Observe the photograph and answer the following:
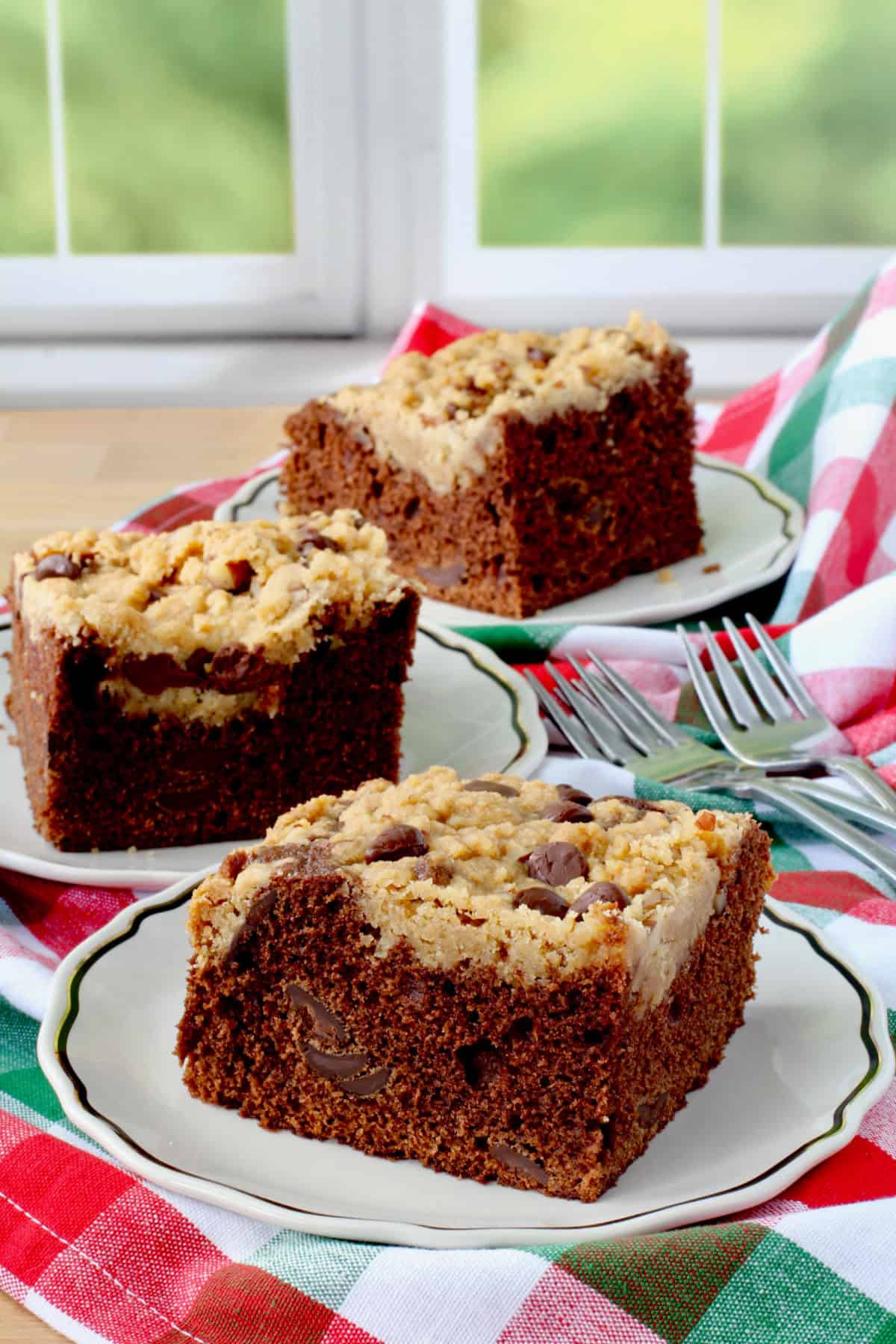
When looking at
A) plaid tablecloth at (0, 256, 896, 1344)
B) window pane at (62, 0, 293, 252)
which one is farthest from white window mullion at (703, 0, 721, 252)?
plaid tablecloth at (0, 256, 896, 1344)

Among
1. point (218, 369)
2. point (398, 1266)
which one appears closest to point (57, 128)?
→ point (218, 369)

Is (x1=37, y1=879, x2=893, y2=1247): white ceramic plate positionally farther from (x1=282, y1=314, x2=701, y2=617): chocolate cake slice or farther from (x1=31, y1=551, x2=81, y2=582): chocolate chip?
(x1=282, y1=314, x2=701, y2=617): chocolate cake slice

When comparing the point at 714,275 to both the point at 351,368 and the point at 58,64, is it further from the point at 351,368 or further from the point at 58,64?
the point at 58,64

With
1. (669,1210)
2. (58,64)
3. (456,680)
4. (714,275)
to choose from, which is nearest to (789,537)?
(456,680)

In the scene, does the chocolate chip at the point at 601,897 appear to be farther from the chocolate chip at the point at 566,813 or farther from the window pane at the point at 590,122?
the window pane at the point at 590,122

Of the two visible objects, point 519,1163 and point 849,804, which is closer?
point 519,1163

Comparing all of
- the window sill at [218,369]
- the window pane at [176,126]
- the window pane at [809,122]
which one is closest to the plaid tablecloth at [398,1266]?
the window sill at [218,369]

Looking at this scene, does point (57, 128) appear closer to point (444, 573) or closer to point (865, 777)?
point (444, 573)
